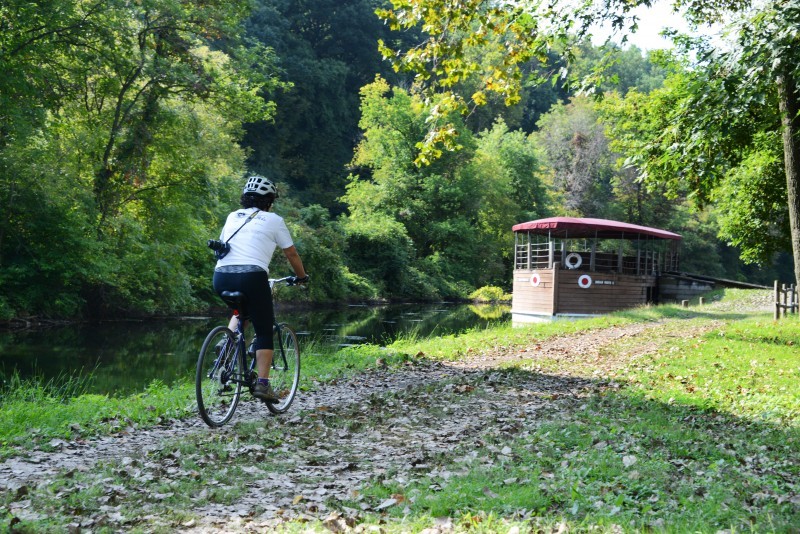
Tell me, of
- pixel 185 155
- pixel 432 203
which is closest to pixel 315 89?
pixel 432 203

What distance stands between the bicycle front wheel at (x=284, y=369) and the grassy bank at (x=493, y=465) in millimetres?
379

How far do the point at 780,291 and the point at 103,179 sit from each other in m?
23.6

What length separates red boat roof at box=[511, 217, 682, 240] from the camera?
30.2 meters

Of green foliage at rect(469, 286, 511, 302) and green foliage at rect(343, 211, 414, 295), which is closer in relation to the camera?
green foliage at rect(343, 211, 414, 295)

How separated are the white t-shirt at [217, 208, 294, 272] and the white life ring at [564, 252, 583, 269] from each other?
2467cm

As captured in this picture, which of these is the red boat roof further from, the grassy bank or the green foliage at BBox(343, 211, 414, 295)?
the grassy bank

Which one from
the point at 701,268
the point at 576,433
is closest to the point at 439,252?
the point at 701,268

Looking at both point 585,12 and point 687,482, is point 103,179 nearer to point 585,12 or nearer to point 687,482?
point 585,12

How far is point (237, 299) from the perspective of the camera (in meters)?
6.95

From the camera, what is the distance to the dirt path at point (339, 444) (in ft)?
15.0

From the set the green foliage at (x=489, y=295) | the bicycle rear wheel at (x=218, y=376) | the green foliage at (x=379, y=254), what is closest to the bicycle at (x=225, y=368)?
the bicycle rear wheel at (x=218, y=376)

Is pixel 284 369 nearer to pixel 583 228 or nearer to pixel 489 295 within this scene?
pixel 583 228

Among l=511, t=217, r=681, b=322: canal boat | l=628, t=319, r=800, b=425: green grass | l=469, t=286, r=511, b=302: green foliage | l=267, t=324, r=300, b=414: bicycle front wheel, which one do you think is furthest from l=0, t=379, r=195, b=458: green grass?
l=469, t=286, r=511, b=302: green foliage

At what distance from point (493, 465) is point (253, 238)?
3069mm
